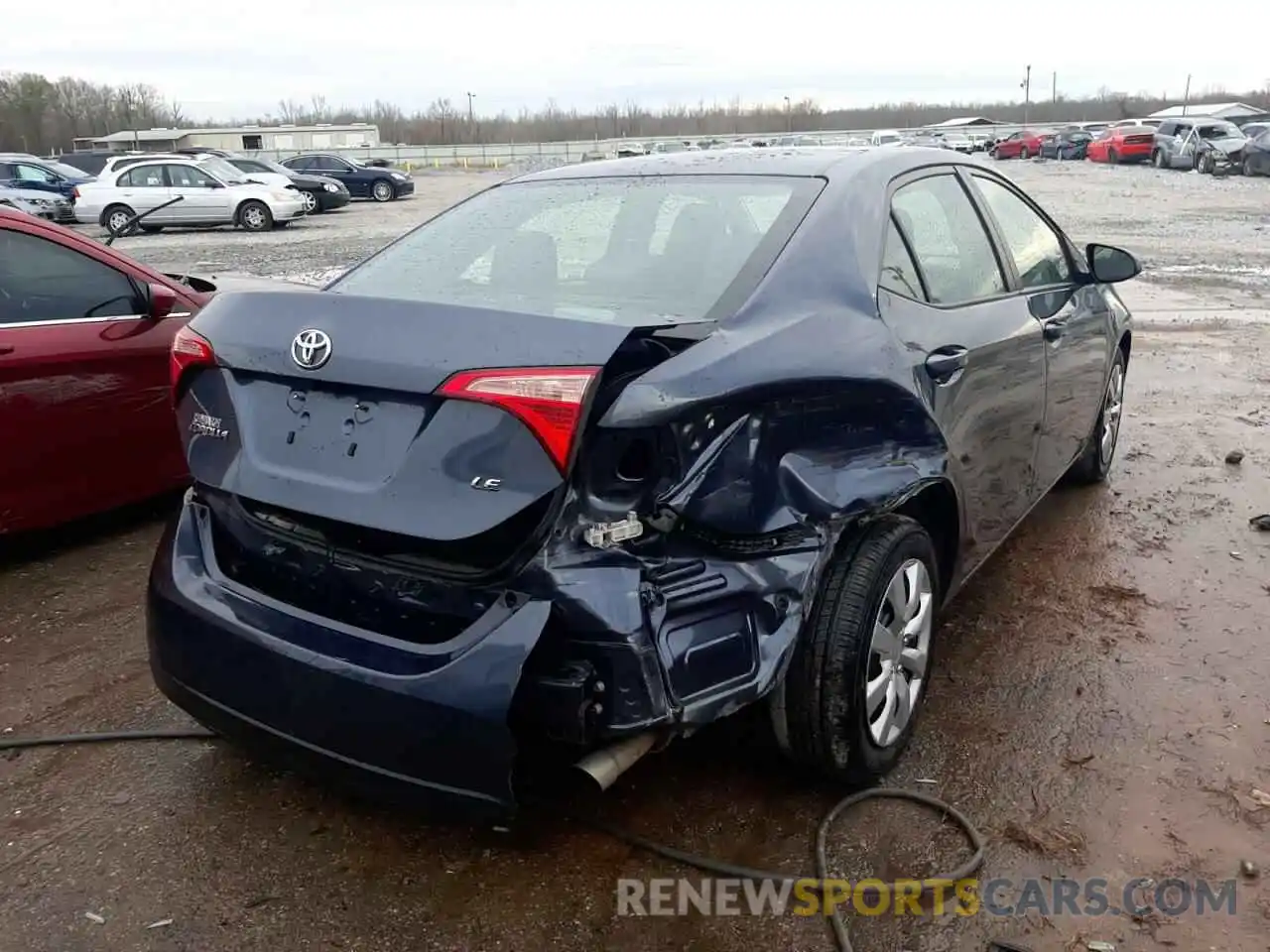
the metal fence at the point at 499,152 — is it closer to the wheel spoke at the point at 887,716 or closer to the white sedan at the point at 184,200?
the white sedan at the point at 184,200

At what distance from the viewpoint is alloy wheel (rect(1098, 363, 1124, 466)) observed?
5.14 metres

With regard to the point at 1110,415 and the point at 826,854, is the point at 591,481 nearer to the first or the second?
the point at 826,854

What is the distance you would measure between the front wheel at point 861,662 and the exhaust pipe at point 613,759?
1.52 feet

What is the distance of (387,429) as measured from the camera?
7.34 ft

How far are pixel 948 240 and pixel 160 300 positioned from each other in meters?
3.49

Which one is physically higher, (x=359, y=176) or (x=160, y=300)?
(x=359, y=176)

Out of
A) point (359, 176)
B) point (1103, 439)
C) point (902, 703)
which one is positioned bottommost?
point (902, 703)

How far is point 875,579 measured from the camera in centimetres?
268

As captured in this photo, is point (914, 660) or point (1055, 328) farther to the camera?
point (1055, 328)

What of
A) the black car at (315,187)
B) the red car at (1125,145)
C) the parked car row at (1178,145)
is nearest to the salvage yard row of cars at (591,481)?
the black car at (315,187)

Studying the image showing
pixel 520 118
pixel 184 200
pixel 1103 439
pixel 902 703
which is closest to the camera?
pixel 902 703

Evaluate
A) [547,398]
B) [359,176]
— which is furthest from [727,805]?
[359,176]

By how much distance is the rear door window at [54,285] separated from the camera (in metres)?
4.38

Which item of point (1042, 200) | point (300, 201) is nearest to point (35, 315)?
point (300, 201)
